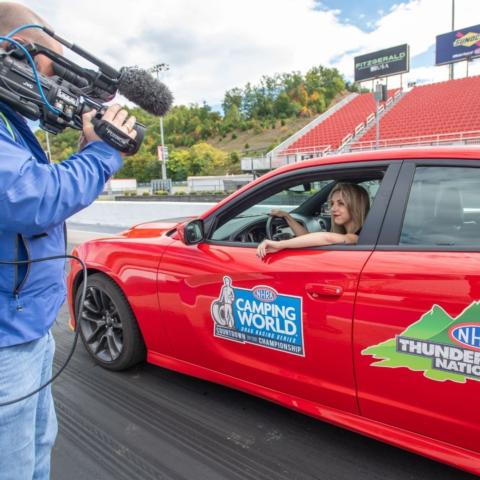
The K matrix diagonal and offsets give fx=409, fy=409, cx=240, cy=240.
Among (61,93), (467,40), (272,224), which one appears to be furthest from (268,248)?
(467,40)

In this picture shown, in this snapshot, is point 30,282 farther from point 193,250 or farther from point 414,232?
point 414,232

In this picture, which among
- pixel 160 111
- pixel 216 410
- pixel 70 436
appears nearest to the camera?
pixel 160 111

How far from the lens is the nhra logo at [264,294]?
2.04 m

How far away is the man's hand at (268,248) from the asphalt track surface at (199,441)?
1.00 meters

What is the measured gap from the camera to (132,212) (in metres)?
11.5

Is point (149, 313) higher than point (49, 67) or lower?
lower

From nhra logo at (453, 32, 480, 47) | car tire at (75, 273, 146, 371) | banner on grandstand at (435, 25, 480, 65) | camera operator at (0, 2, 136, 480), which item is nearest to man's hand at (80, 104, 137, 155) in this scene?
camera operator at (0, 2, 136, 480)

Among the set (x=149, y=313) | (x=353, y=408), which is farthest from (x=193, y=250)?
(x=353, y=408)

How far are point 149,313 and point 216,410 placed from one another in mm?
729

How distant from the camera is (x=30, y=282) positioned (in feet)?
Answer: 3.91

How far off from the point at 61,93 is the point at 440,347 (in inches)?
63.8

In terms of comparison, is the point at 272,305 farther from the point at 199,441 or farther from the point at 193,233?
the point at 199,441

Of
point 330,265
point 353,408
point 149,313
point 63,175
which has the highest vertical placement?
point 63,175

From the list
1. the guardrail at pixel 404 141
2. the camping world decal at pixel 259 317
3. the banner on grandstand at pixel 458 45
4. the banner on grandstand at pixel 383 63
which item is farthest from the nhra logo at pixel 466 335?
the banner on grandstand at pixel 458 45
